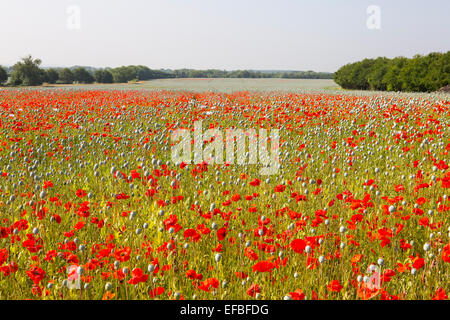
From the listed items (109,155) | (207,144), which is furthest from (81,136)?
(207,144)

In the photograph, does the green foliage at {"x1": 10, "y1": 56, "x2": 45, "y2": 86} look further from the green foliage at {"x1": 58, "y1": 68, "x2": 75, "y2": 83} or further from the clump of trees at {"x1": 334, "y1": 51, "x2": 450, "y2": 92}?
the clump of trees at {"x1": 334, "y1": 51, "x2": 450, "y2": 92}

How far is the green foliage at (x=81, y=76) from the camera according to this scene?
7375 centimetres

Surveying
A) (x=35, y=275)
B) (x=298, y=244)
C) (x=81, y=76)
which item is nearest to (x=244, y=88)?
(x=298, y=244)

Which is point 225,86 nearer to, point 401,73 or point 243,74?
point 401,73

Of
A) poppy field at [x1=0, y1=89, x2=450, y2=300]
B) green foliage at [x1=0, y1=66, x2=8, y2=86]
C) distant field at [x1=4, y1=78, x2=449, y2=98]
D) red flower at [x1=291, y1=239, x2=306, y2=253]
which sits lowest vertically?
poppy field at [x1=0, y1=89, x2=450, y2=300]

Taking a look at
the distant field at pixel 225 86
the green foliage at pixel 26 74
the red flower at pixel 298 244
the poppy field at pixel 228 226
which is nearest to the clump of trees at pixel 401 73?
the distant field at pixel 225 86

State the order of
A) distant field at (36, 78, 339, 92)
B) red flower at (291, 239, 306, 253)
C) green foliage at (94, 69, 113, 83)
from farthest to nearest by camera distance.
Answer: green foliage at (94, 69, 113, 83) → distant field at (36, 78, 339, 92) → red flower at (291, 239, 306, 253)

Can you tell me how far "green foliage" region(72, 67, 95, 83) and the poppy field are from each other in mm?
71010

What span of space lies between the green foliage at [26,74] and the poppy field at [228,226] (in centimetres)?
6051

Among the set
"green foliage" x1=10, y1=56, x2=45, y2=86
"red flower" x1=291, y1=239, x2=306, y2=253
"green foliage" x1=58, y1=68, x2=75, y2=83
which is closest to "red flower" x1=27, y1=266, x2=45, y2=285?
"red flower" x1=291, y1=239, x2=306, y2=253

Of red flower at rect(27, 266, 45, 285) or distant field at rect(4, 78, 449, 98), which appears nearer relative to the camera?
red flower at rect(27, 266, 45, 285)

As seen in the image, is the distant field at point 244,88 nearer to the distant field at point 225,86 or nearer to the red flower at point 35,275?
the distant field at point 225,86

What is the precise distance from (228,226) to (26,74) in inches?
2685

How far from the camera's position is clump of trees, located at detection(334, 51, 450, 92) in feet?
86.3
